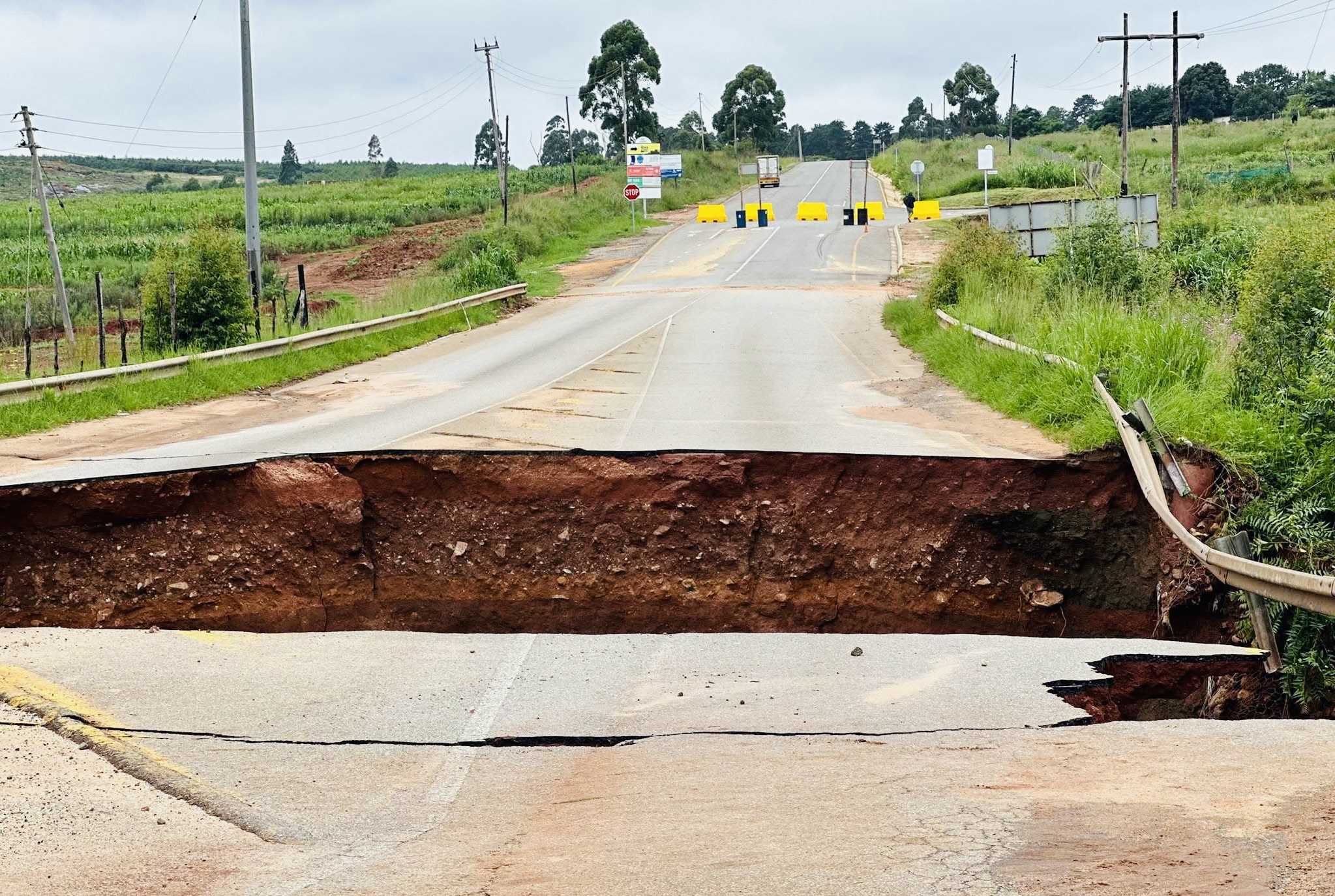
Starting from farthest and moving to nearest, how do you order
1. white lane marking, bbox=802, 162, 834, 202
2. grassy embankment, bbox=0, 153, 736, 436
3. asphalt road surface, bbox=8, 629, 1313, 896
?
white lane marking, bbox=802, 162, 834, 202, grassy embankment, bbox=0, 153, 736, 436, asphalt road surface, bbox=8, 629, 1313, 896

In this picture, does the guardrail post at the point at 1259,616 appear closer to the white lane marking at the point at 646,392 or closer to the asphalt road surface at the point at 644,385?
the asphalt road surface at the point at 644,385

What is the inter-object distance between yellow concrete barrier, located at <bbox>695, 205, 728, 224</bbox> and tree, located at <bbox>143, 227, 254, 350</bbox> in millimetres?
34828

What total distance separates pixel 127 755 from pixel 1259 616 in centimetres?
697

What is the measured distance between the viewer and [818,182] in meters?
85.1

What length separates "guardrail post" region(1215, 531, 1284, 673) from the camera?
8.34 m

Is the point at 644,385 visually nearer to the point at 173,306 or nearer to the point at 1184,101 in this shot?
the point at 173,306

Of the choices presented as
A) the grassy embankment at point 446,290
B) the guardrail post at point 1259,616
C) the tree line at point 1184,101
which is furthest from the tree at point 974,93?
the guardrail post at point 1259,616

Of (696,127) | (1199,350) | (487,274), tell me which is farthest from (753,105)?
(1199,350)

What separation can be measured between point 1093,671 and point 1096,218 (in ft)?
42.9

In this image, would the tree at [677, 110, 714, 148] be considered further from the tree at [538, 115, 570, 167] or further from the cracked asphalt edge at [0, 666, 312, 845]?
the cracked asphalt edge at [0, 666, 312, 845]

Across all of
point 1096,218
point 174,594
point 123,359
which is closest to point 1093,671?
point 174,594

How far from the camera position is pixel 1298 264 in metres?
11.0

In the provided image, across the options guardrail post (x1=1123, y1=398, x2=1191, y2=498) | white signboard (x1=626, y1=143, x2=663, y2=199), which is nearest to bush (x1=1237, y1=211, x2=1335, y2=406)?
guardrail post (x1=1123, y1=398, x2=1191, y2=498)

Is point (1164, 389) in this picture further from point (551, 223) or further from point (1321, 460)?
point (551, 223)
